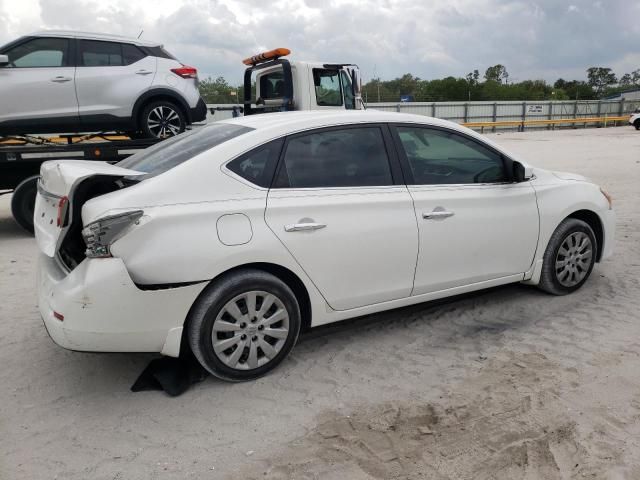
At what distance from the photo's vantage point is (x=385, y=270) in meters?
3.68

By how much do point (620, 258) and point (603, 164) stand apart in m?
10.3

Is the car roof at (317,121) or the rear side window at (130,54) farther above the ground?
the rear side window at (130,54)

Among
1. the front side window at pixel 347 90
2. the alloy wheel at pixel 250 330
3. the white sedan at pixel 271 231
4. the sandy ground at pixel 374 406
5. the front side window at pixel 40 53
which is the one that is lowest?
the sandy ground at pixel 374 406

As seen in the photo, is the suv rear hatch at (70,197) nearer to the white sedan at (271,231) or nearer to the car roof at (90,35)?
the white sedan at (271,231)

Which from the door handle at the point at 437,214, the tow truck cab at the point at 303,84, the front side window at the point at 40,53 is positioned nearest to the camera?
the door handle at the point at 437,214

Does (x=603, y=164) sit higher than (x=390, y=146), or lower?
lower

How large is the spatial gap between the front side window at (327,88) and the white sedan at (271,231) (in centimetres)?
569

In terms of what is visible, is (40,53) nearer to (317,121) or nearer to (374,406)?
(317,121)

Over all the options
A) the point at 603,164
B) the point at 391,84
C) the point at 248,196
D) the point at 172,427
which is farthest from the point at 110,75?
the point at 391,84

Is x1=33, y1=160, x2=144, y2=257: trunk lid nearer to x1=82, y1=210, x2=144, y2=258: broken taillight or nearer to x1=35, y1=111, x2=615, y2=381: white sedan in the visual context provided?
x1=35, y1=111, x2=615, y2=381: white sedan

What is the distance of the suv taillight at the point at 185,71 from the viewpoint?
27.4 ft

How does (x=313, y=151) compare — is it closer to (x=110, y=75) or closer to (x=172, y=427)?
(x=172, y=427)

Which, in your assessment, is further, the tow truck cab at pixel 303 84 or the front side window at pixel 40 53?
the tow truck cab at pixel 303 84

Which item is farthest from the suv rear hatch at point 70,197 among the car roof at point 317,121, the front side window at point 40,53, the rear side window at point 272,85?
the rear side window at point 272,85
